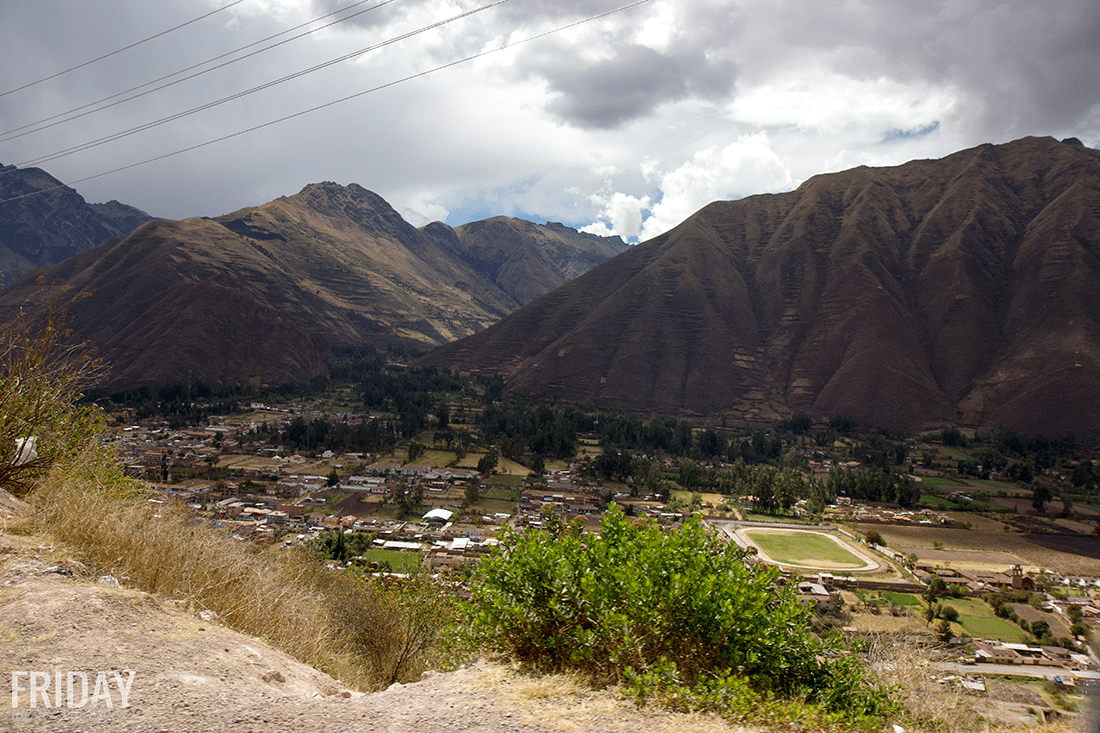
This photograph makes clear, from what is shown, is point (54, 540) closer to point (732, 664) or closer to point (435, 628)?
point (435, 628)

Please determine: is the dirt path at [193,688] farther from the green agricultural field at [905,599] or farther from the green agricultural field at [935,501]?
the green agricultural field at [935,501]

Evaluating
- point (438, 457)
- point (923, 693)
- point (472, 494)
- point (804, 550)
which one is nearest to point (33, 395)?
point (923, 693)

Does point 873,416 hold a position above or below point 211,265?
below

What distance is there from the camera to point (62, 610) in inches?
223

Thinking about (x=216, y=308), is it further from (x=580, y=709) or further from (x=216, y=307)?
(x=580, y=709)

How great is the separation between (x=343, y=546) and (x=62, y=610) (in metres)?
21.7

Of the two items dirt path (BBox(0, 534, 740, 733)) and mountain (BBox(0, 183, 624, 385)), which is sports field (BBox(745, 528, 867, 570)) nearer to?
dirt path (BBox(0, 534, 740, 733))

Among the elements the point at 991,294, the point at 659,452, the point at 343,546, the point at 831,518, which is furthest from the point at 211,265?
the point at 991,294

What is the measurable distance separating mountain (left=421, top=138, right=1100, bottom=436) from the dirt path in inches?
3317

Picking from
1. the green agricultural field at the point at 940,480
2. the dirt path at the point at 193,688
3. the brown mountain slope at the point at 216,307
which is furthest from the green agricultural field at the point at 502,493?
the brown mountain slope at the point at 216,307

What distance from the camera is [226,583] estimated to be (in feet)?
26.2

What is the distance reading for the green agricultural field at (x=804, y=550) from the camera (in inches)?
1320

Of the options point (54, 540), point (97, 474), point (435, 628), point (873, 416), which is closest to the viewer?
point (54, 540)

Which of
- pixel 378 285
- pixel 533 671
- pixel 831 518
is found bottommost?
pixel 831 518
